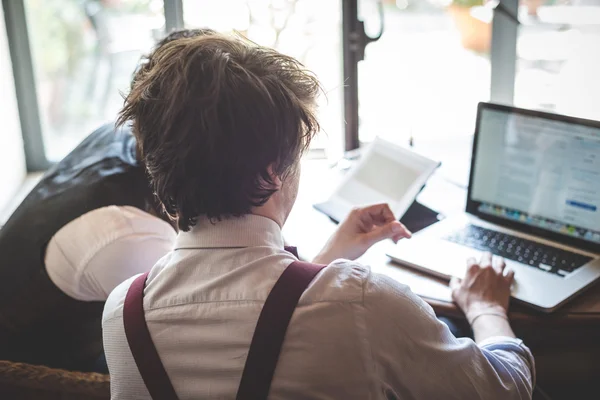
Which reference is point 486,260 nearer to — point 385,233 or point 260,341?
point 385,233

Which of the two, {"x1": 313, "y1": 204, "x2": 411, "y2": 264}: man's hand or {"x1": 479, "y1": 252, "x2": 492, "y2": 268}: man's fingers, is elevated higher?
{"x1": 313, "y1": 204, "x2": 411, "y2": 264}: man's hand

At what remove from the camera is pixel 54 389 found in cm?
135

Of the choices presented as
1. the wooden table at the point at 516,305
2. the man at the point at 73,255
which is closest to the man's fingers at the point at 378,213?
the wooden table at the point at 516,305

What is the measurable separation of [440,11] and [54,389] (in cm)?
183

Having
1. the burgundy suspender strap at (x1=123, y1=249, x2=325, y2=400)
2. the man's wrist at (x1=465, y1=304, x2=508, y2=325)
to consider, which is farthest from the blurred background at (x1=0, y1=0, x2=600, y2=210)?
the burgundy suspender strap at (x1=123, y1=249, x2=325, y2=400)

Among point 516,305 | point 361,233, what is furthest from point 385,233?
point 516,305

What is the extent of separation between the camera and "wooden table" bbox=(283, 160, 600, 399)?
4.23 feet

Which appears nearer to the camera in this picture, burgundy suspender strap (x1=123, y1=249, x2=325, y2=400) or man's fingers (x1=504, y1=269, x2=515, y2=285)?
burgundy suspender strap (x1=123, y1=249, x2=325, y2=400)

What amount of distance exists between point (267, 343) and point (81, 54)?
2181mm

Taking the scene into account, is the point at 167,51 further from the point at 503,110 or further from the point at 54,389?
the point at 503,110

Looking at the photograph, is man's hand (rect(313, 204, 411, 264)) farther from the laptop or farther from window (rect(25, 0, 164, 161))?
window (rect(25, 0, 164, 161))

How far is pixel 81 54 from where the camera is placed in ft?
9.05

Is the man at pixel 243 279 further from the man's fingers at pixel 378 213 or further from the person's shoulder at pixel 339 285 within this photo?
the man's fingers at pixel 378 213

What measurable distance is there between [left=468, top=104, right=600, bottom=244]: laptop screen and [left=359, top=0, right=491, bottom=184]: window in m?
0.76
